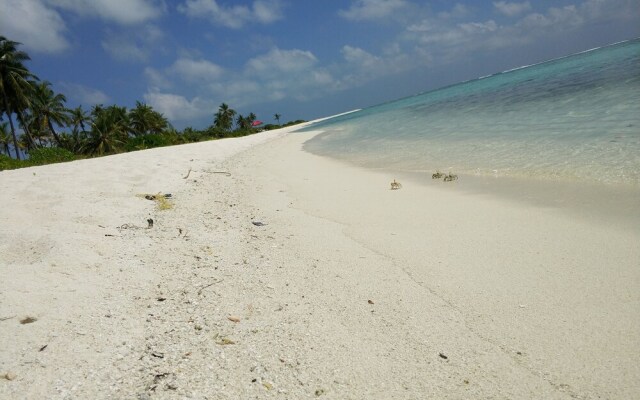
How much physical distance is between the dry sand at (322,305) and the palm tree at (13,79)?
36.1 metres

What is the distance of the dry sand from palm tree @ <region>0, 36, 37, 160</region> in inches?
1423

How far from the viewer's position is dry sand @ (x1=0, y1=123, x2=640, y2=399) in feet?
7.08

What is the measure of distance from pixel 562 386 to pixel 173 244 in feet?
13.7

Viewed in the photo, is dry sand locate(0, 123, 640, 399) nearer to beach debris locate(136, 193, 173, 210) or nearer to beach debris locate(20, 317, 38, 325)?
beach debris locate(20, 317, 38, 325)

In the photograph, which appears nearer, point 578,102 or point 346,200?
point 346,200

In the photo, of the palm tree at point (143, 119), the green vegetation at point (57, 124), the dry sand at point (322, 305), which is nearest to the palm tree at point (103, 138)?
the green vegetation at point (57, 124)

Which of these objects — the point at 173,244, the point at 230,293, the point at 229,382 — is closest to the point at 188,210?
the point at 173,244

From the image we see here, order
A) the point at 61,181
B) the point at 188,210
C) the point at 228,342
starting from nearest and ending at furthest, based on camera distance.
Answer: the point at 228,342 → the point at 188,210 → the point at 61,181

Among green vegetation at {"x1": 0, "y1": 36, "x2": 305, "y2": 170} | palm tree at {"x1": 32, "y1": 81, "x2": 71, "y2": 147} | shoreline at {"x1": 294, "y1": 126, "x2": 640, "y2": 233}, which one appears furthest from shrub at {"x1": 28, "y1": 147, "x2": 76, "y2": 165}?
palm tree at {"x1": 32, "y1": 81, "x2": 71, "y2": 147}

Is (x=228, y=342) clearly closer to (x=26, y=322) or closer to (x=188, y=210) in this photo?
(x=26, y=322)

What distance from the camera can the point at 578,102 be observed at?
1337 cm

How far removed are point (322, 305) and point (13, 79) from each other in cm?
4085

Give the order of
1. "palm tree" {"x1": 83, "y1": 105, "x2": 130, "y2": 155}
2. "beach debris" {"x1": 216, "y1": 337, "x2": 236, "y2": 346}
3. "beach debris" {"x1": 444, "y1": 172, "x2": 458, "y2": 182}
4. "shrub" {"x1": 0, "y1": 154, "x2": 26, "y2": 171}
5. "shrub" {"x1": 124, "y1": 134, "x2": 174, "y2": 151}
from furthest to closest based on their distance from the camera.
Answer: "palm tree" {"x1": 83, "y1": 105, "x2": 130, "y2": 155}, "shrub" {"x1": 124, "y1": 134, "x2": 174, "y2": 151}, "shrub" {"x1": 0, "y1": 154, "x2": 26, "y2": 171}, "beach debris" {"x1": 444, "y1": 172, "x2": 458, "y2": 182}, "beach debris" {"x1": 216, "y1": 337, "x2": 236, "y2": 346}

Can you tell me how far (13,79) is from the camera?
30.8 meters
